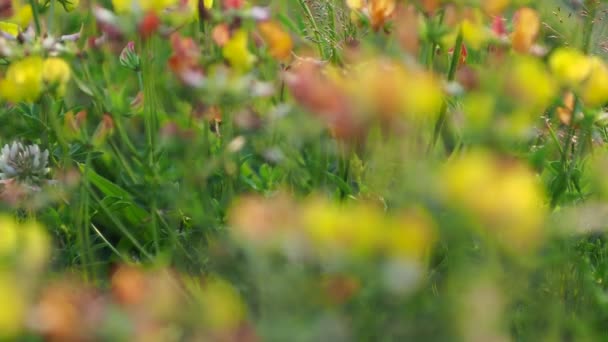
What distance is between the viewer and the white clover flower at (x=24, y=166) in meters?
1.58

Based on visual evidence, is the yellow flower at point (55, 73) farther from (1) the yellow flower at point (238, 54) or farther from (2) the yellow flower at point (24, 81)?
(1) the yellow flower at point (238, 54)

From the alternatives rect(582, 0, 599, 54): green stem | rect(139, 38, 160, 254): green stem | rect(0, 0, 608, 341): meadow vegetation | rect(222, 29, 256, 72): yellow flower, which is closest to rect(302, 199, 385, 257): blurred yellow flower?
rect(0, 0, 608, 341): meadow vegetation

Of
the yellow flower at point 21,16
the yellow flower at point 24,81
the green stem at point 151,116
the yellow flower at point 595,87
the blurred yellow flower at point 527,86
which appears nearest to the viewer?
the blurred yellow flower at point 527,86

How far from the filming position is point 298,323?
2.11 ft

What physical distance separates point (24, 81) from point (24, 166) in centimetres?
33

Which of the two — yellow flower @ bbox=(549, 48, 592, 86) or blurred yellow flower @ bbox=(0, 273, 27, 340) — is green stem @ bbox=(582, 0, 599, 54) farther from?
blurred yellow flower @ bbox=(0, 273, 27, 340)

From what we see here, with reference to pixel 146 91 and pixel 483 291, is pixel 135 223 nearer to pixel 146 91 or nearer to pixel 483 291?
pixel 146 91

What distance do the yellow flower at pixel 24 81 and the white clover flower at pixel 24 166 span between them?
29 centimetres

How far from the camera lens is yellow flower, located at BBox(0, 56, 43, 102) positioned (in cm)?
128

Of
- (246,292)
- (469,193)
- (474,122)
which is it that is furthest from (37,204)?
(469,193)

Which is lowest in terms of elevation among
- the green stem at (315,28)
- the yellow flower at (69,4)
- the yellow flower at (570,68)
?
the green stem at (315,28)

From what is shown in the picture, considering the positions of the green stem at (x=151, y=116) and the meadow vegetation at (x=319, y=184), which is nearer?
the meadow vegetation at (x=319, y=184)

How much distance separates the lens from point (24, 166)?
1.58m

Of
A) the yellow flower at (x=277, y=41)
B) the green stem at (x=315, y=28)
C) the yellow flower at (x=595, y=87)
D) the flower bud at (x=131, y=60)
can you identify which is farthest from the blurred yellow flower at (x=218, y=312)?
the green stem at (x=315, y=28)
